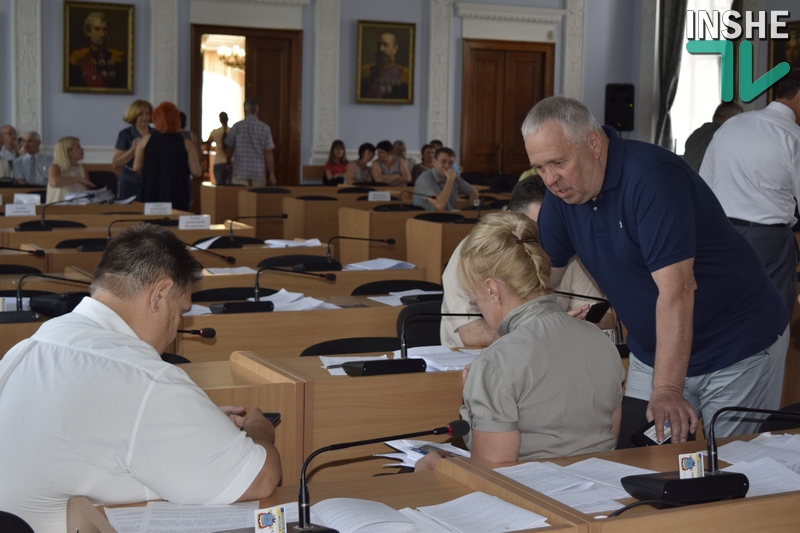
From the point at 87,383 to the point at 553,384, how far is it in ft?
3.22

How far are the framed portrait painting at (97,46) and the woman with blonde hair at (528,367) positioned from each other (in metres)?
11.5

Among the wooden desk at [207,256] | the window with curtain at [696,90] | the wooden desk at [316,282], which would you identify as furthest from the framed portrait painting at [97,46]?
the wooden desk at [316,282]

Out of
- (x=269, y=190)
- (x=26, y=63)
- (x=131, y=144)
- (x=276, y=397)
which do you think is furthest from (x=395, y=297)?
(x=26, y=63)

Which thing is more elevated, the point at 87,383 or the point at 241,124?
the point at 241,124

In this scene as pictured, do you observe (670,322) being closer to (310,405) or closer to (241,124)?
(310,405)

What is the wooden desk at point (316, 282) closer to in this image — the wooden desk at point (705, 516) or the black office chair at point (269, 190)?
the wooden desk at point (705, 516)

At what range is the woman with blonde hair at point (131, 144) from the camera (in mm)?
8242

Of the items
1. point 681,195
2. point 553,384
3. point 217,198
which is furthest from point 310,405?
point 217,198

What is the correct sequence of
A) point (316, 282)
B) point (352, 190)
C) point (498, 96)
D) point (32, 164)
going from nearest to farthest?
point (316, 282), point (352, 190), point (32, 164), point (498, 96)

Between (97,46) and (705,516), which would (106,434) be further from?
(97,46)

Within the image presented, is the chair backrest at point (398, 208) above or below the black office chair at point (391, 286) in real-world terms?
above

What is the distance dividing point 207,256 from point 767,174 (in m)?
3.11

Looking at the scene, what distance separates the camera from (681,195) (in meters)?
2.38

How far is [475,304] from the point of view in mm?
3609
